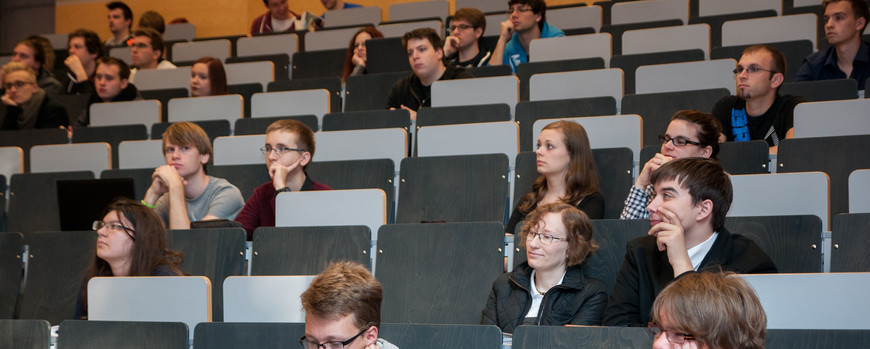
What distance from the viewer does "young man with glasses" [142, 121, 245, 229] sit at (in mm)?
3240

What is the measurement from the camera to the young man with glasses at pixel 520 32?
15.6ft

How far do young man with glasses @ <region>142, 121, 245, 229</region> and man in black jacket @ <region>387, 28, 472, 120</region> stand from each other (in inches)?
44.2

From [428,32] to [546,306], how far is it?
2195 mm

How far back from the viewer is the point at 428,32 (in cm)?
419

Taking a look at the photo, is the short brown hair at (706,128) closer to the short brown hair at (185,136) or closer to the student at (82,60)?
the short brown hair at (185,136)

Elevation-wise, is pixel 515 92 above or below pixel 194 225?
above

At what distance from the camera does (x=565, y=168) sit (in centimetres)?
290

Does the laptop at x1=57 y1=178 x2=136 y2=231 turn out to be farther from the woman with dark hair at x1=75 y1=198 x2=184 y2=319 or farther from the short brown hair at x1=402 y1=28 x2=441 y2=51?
the short brown hair at x1=402 y1=28 x2=441 y2=51

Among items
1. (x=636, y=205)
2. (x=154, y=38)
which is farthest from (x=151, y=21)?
(x=636, y=205)

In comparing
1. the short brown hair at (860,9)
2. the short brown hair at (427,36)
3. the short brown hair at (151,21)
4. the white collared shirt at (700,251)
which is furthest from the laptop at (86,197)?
the short brown hair at (151,21)

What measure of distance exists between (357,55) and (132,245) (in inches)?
101

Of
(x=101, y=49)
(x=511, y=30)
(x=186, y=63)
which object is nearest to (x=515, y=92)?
(x=511, y=30)

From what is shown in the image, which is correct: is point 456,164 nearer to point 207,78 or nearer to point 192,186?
point 192,186

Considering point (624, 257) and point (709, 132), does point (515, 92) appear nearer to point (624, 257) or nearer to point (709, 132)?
point (709, 132)
